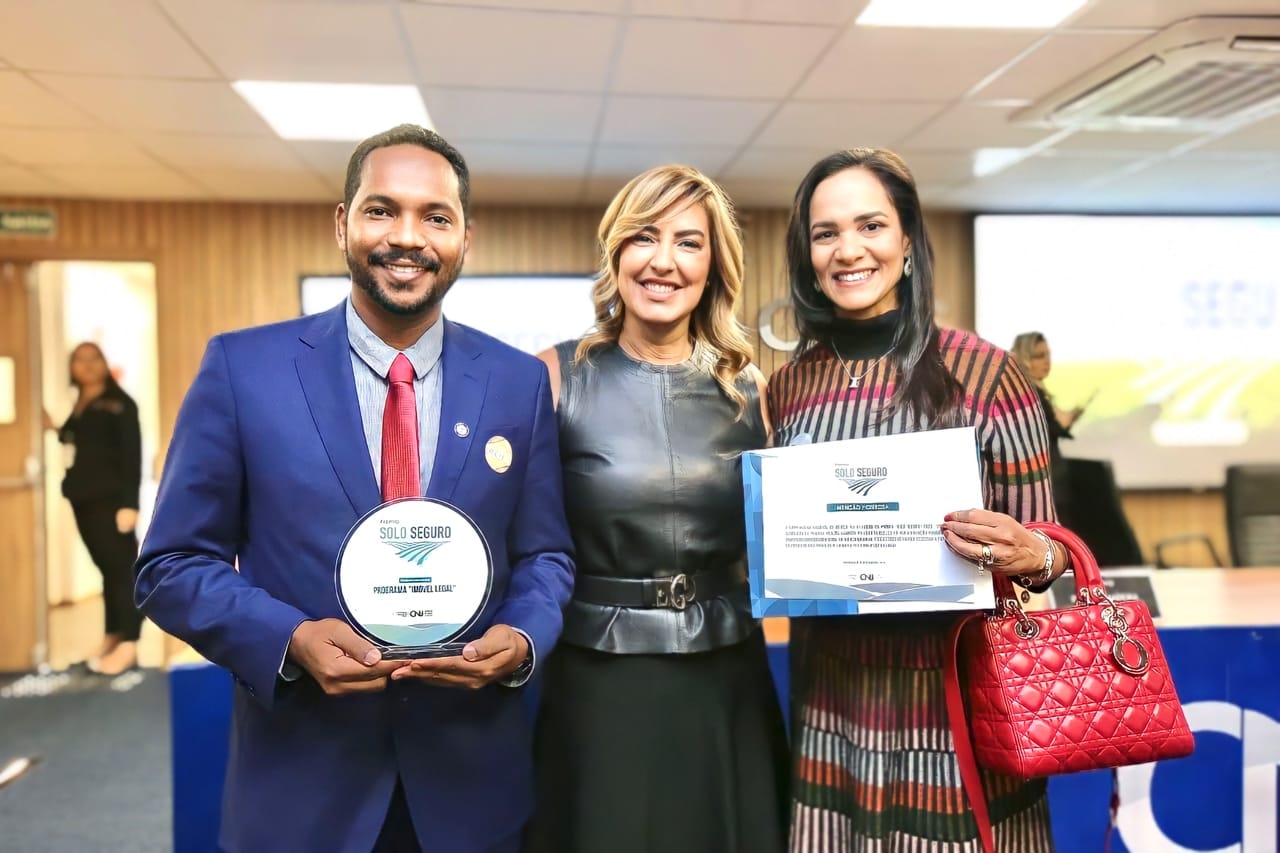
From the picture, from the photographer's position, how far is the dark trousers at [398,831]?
1172 mm

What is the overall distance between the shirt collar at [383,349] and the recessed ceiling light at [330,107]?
8.43 ft

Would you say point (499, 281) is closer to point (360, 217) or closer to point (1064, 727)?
point (360, 217)

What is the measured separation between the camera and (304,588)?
1.11 m

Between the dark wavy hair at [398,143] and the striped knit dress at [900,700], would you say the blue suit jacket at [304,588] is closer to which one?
the dark wavy hair at [398,143]

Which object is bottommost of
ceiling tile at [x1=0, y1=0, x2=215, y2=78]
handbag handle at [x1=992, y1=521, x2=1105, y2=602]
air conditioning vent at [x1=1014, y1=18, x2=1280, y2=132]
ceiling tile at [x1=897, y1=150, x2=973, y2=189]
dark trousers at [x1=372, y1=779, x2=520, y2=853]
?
dark trousers at [x1=372, y1=779, x2=520, y2=853]

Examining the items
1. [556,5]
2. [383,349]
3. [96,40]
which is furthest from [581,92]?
[383,349]

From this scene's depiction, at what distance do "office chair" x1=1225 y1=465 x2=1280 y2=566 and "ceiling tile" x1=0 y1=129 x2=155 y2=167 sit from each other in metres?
5.70

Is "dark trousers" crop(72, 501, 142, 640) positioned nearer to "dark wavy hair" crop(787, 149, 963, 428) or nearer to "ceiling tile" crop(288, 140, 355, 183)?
"ceiling tile" crop(288, 140, 355, 183)

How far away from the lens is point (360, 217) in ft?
3.90

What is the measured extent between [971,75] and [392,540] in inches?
139

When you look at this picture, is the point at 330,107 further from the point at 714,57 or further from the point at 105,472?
the point at 105,472

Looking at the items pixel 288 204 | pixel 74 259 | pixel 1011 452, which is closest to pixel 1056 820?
pixel 1011 452

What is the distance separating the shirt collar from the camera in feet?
3.96

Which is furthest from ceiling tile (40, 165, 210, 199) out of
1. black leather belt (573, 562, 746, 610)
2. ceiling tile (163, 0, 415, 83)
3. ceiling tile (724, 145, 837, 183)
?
black leather belt (573, 562, 746, 610)
